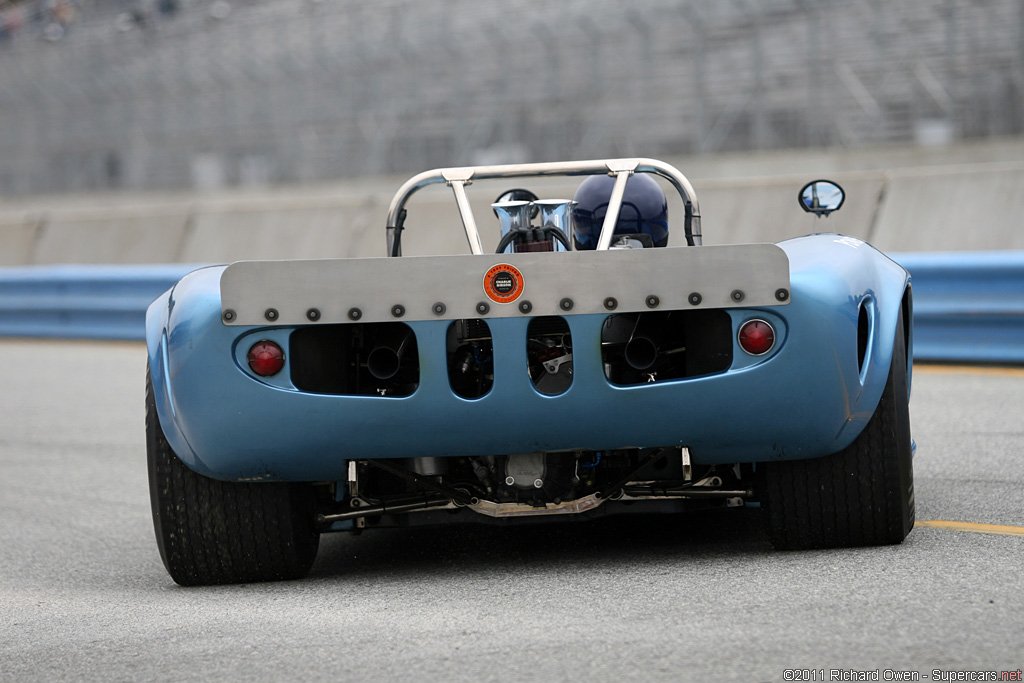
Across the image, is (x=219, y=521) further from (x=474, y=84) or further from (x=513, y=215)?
(x=474, y=84)

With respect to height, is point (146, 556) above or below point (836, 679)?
below

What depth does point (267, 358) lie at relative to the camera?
366 centimetres

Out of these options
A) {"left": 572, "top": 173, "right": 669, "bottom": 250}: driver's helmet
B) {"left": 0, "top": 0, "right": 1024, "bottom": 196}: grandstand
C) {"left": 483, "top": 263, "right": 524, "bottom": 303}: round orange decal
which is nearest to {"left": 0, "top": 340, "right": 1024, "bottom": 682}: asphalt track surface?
{"left": 483, "top": 263, "right": 524, "bottom": 303}: round orange decal

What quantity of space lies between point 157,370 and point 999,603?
2.35 meters

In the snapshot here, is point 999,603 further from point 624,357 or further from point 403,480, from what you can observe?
point 403,480

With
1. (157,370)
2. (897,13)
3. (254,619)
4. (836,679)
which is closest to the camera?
(836,679)

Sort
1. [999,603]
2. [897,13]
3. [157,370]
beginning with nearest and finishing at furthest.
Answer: [999,603], [157,370], [897,13]

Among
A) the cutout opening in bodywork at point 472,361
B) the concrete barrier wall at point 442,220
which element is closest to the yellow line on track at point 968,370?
the concrete barrier wall at point 442,220

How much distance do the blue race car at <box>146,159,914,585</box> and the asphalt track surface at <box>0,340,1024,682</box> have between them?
21 cm

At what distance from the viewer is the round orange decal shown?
354cm

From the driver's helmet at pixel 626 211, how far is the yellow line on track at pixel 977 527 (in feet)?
4.29

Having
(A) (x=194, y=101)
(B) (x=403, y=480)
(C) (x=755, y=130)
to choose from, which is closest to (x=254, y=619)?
(B) (x=403, y=480)

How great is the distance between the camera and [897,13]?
1516cm

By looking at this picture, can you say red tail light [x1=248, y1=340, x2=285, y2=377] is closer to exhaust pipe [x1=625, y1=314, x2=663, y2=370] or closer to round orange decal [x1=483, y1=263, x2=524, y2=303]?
round orange decal [x1=483, y1=263, x2=524, y2=303]
